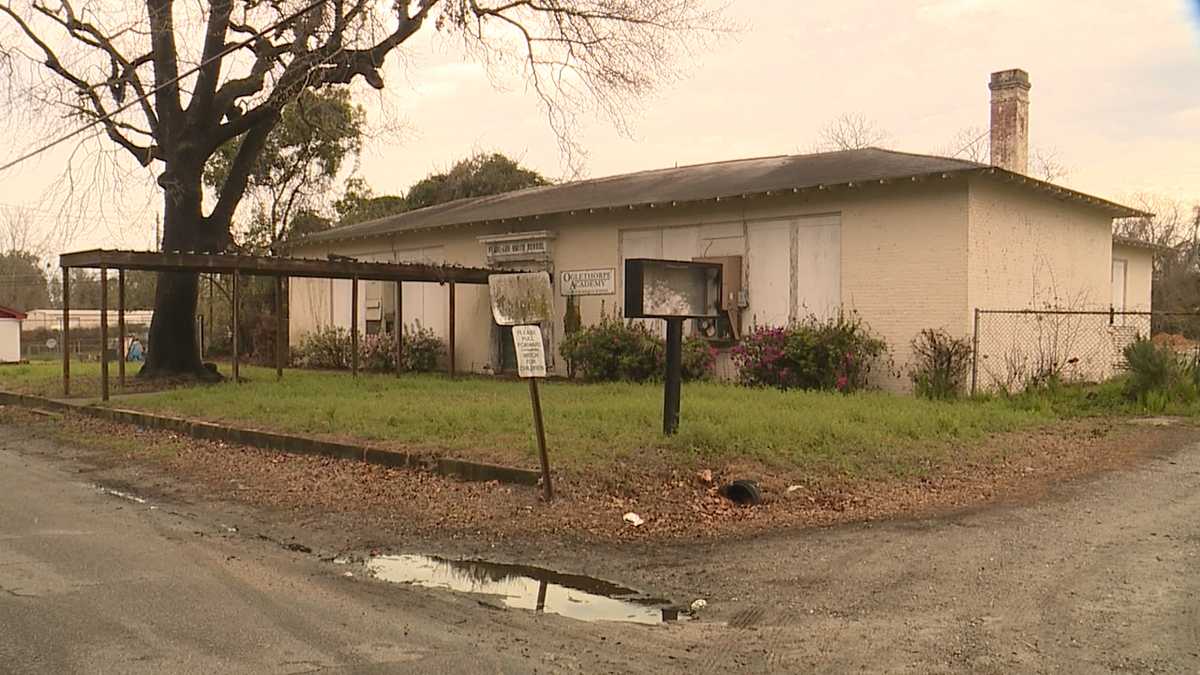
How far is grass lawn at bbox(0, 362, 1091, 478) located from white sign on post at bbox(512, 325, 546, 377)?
1.19m

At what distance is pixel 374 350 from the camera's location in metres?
23.2

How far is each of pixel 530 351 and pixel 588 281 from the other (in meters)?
11.5

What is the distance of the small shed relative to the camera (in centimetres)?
3472

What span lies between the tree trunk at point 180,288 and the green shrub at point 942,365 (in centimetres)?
1301

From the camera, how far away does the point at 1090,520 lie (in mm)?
7617

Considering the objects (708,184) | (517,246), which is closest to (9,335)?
(517,246)

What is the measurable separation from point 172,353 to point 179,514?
11532mm

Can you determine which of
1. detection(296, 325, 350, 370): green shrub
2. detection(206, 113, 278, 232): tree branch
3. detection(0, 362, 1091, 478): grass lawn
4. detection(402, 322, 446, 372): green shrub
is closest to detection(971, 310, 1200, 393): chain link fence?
detection(0, 362, 1091, 478): grass lawn

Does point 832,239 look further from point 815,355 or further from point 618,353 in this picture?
point 618,353

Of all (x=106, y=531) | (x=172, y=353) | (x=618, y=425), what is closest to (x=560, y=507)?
(x=618, y=425)

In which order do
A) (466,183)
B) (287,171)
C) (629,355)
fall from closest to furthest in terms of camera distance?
(629,355) → (287,171) → (466,183)

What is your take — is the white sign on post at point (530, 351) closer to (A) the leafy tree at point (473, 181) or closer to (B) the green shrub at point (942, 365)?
(B) the green shrub at point (942, 365)

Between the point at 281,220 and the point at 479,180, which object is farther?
the point at 479,180

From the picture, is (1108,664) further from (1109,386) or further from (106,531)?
(1109,386)
